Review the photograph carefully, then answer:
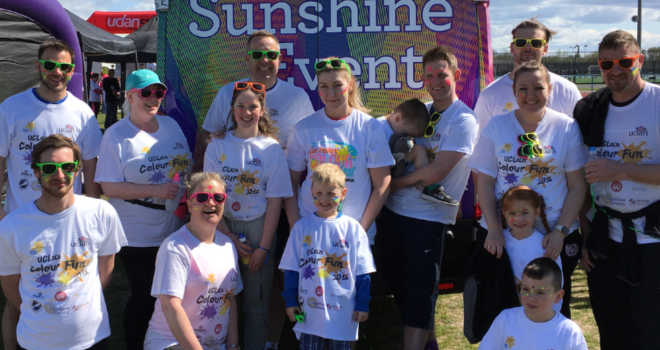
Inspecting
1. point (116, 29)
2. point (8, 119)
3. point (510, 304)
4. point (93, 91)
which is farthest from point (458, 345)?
point (116, 29)

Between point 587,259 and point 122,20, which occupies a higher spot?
point 122,20

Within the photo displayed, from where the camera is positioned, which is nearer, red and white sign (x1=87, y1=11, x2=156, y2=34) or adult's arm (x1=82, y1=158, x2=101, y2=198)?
adult's arm (x1=82, y1=158, x2=101, y2=198)

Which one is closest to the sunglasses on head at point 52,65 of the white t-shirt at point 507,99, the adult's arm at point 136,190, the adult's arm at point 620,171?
the adult's arm at point 136,190

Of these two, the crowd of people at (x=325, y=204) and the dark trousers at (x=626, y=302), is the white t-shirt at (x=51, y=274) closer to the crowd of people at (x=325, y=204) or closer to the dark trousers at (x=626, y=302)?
the crowd of people at (x=325, y=204)

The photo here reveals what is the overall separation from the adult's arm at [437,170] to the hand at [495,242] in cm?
44

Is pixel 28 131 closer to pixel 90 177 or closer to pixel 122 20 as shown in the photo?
pixel 90 177

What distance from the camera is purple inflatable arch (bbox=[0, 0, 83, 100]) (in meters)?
5.73

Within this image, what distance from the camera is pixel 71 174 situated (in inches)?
107

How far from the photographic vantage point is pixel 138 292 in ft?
11.2

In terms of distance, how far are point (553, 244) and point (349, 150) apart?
4.07 feet

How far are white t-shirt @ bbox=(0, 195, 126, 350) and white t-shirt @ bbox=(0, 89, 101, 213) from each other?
2.49 ft

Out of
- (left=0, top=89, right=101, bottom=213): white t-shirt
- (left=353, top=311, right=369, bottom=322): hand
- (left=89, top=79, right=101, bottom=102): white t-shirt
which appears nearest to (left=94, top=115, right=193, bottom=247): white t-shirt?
(left=0, top=89, right=101, bottom=213): white t-shirt

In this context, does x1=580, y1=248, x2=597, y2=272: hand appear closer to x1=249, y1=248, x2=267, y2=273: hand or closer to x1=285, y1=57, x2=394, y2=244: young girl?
x1=285, y1=57, x2=394, y2=244: young girl

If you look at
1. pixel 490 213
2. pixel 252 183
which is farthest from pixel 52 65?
pixel 490 213
